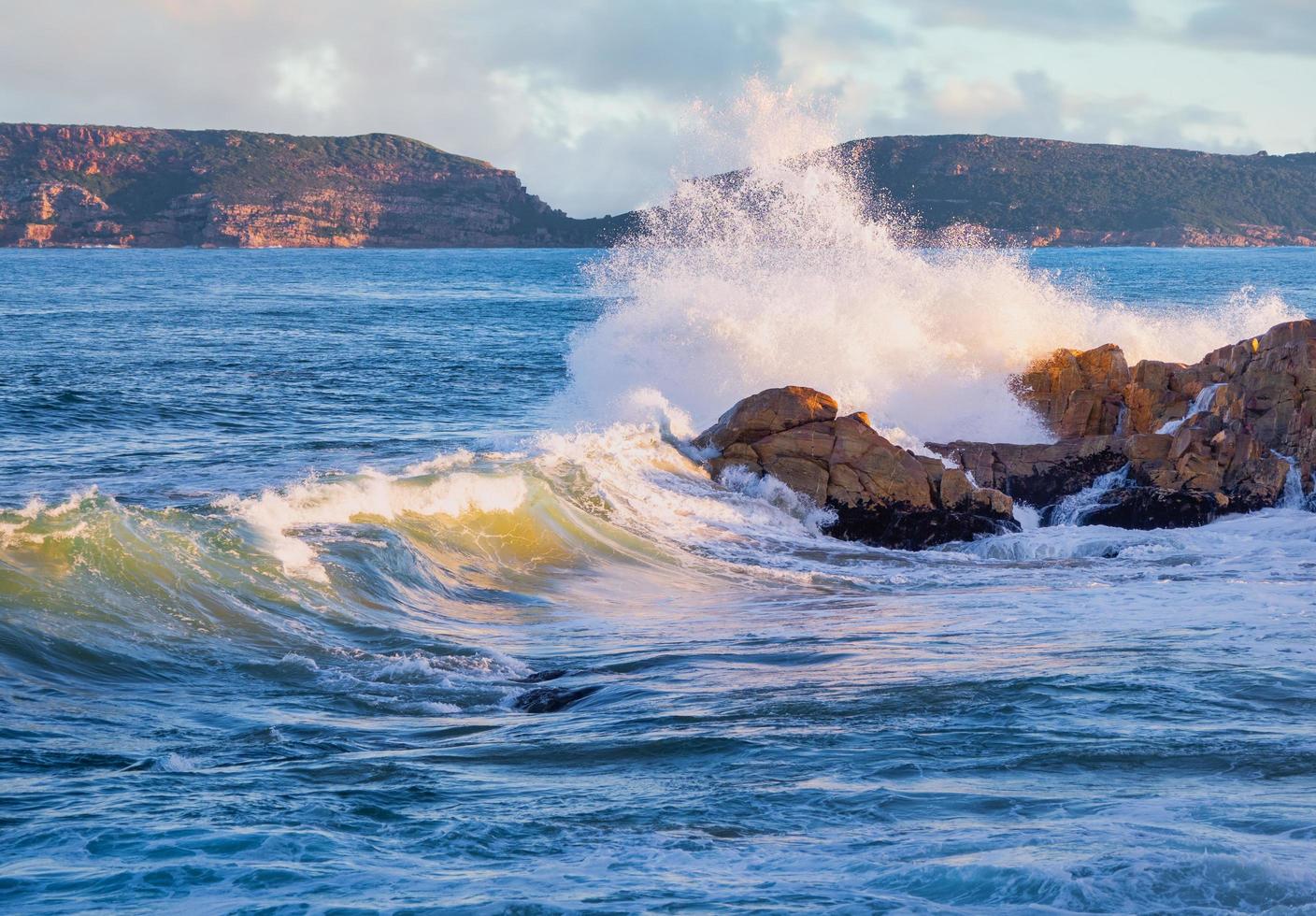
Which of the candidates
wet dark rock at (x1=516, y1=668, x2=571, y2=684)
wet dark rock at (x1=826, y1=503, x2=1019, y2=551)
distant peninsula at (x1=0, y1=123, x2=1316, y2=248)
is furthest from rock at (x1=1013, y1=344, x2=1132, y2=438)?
distant peninsula at (x1=0, y1=123, x2=1316, y2=248)

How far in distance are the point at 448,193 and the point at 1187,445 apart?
147690mm

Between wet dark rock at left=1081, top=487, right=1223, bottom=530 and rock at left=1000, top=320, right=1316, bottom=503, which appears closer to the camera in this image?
wet dark rock at left=1081, top=487, right=1223, bottom=530

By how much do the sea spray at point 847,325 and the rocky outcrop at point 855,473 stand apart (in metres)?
2.97

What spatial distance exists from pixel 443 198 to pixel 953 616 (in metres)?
151

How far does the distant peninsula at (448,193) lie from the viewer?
114 m

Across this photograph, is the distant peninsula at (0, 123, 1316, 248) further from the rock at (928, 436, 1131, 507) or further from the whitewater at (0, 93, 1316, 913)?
the rock at (928, 436, 1131, 507)

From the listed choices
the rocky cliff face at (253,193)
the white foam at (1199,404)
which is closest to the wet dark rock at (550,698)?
the white foam at (1199,404)

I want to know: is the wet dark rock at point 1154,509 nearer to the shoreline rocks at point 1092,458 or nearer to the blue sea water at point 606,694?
the shoreline rocks at point 1092,458

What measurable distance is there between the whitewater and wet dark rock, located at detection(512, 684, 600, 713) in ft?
0.13

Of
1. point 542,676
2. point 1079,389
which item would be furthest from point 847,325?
point 542,676

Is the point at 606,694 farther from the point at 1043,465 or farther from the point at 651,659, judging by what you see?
the point at 1043,465

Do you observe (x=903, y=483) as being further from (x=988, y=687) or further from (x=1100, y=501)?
(x=988, y=687)

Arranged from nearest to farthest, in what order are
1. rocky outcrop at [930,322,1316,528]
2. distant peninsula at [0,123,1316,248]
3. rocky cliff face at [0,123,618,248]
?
rocky outcrop at [930,322,1316,528], distant peninsula at [0,123,1316,248], rocky cliff face at [0,123,618,248]

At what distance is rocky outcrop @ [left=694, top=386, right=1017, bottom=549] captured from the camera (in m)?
14.7
